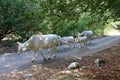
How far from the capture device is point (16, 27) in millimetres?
21375

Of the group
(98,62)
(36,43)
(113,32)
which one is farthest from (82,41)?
(113,32)

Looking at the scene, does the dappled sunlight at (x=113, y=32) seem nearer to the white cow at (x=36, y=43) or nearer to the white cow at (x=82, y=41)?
the white cow at (x=82, y=41)

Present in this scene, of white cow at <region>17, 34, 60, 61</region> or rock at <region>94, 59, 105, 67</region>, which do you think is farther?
white cow at <region>17, 34, 60, 61</region>

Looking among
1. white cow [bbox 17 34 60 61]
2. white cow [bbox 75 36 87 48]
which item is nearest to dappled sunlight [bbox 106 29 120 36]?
white cow [bbox 75 36 87 48]

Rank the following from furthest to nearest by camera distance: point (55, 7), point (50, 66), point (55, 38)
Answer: point (55, 38), point (50, 66), point (55, 7)

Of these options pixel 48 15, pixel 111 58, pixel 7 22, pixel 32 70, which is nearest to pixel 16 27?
pixel 7 22

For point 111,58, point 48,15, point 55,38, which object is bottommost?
point 111,58

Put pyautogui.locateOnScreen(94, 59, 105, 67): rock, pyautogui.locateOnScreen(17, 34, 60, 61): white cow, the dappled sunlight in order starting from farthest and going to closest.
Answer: the dappled sunlight, pyautogui.locateOnScreen(17, 34, 60, 61): white cow, pyautogui.locateOnScreen(94, 59, 105, 67): rock

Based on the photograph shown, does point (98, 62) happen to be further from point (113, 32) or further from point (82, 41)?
point (113, 32)

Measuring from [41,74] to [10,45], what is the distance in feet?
31.2

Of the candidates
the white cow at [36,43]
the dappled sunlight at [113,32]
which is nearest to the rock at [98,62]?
the white cow at [36,43]

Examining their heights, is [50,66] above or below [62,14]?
below

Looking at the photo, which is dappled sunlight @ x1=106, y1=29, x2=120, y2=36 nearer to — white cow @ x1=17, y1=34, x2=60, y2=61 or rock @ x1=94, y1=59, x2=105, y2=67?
white cow @ x1=17, y1=34, x2=60, y2=61

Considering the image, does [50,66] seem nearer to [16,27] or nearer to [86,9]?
[86,9]
